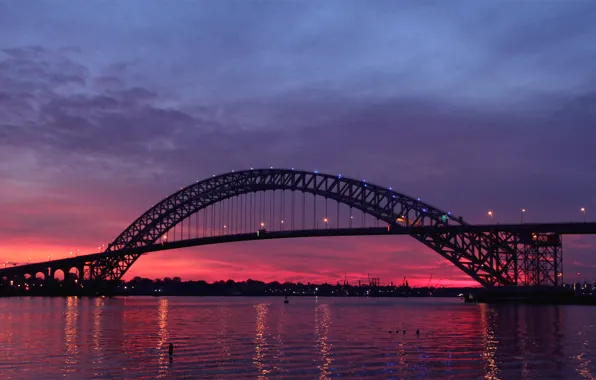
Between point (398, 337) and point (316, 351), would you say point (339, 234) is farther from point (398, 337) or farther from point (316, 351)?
point (316, 351)

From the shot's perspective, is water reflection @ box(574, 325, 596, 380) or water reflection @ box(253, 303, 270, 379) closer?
water reflection @ box(574, 325, 596, 380)

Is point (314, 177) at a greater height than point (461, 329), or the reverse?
point (314, 177)

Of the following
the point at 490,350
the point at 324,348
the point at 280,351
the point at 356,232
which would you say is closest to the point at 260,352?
the point at 280,351

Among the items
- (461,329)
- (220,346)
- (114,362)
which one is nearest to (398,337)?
→ (461,329)

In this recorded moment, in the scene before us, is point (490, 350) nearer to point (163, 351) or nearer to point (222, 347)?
point (222, 347)

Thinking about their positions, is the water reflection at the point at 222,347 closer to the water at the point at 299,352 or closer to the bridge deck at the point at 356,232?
the water at the point at 299,352

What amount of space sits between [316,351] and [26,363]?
12.0 meters

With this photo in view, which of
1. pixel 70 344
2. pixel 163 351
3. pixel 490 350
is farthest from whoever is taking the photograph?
pixel 70 344

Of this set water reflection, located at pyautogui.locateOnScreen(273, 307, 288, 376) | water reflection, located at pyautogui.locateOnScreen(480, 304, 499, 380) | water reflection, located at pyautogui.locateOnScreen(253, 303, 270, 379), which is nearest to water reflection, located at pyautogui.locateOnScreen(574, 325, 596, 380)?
water reflection, located at pyautogui.locateOnScreen(480, 304, 499, 380)

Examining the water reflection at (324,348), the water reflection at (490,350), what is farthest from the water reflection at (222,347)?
the water reflection at (490,350)

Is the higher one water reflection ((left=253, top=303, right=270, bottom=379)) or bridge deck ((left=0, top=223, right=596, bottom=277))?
bridge deck ((left=0, top=223, right=596, bottom=277))

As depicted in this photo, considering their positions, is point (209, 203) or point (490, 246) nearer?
point (490, 246)

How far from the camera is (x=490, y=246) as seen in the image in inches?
3241

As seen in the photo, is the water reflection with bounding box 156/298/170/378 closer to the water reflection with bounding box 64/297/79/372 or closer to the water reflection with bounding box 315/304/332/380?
the water reflection with bounding box 64/297/79/372
